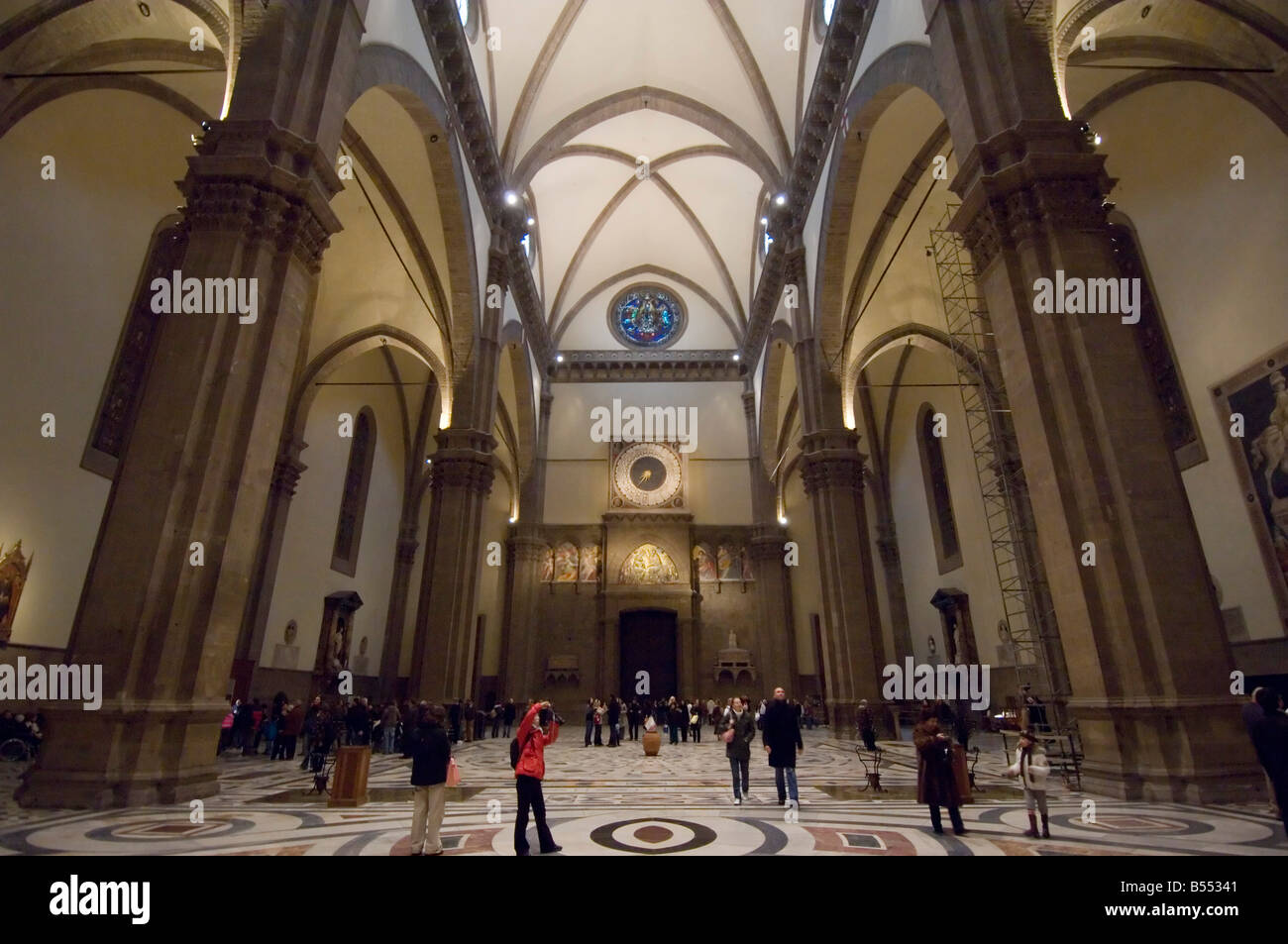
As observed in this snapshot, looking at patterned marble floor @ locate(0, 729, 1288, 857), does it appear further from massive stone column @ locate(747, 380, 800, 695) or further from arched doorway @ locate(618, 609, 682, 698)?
arched doorway @ locate(618, 609, 682, 698)

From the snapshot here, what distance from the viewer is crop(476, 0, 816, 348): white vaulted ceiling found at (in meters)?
16.3

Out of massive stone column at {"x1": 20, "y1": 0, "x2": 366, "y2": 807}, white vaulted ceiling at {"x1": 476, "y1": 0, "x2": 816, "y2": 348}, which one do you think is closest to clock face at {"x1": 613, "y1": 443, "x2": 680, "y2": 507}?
white vaulted ceiling at {"x1": 476, "y1": 0, "x2": 816, "y2": 348}

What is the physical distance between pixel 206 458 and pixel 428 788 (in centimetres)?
398

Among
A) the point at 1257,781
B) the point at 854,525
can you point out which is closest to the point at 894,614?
the point at 854,525

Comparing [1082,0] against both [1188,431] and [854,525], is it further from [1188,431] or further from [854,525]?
[854,525]

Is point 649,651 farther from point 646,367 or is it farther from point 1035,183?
point 1035,183

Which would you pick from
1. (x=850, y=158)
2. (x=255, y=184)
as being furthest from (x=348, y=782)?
(x=850, y=158)

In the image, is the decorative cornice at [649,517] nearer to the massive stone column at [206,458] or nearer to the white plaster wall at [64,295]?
the white plaster wall at [64,295]

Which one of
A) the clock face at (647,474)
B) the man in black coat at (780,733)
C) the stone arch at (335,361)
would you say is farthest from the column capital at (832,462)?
the clock face at (647,474)

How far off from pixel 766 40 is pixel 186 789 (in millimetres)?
18336

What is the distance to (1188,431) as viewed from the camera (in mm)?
11266

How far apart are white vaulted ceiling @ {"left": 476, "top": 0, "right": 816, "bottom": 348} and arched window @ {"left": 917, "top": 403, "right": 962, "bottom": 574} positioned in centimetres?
822

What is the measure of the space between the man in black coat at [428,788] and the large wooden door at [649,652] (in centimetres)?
1943

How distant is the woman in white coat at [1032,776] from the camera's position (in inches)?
175
